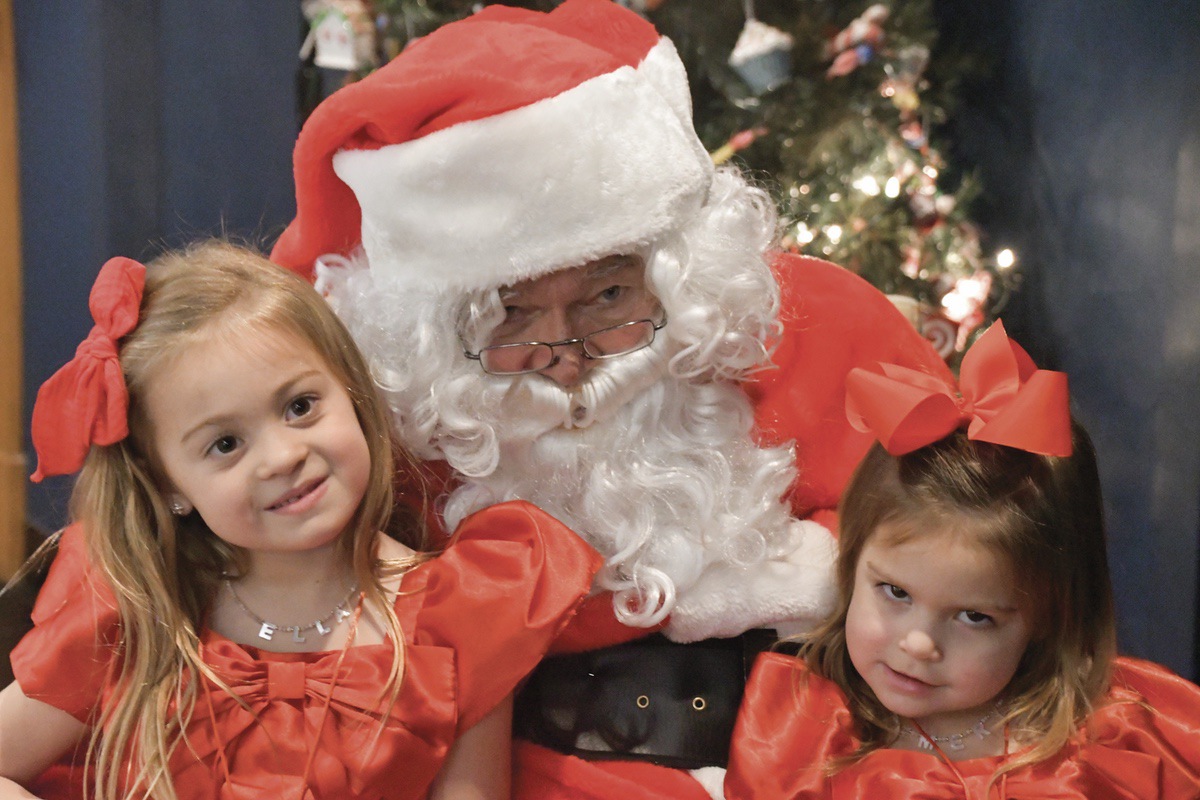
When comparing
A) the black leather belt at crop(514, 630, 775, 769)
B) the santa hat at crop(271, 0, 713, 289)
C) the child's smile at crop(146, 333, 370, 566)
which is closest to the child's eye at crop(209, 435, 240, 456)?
the child's smile at crop(146, 333, 370, 566)

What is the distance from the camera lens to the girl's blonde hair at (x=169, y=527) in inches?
51.6

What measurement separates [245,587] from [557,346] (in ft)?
1.88

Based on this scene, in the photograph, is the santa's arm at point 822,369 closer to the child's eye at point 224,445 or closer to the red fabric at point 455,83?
the red fabric at point 455,83

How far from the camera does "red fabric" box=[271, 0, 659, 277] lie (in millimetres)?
1431

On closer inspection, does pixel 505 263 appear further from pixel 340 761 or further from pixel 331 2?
pixel 331 2

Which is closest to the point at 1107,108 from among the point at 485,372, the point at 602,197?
the point at 602,197

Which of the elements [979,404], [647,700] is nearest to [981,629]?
[979,404]

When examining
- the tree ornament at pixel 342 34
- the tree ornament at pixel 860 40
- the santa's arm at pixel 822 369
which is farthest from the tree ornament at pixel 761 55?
the santa's arm at pixel 822 369

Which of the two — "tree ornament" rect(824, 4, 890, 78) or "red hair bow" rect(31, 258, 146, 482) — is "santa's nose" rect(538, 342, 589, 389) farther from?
"tree ornament" rect(824, 4, 890, 78)

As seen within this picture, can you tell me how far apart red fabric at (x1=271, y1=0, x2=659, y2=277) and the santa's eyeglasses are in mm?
341

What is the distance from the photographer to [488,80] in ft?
4.74

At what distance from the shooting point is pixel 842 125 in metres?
3.01

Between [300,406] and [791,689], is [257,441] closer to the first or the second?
[300,406]

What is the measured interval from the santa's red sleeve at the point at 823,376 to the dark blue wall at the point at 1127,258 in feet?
2.90
